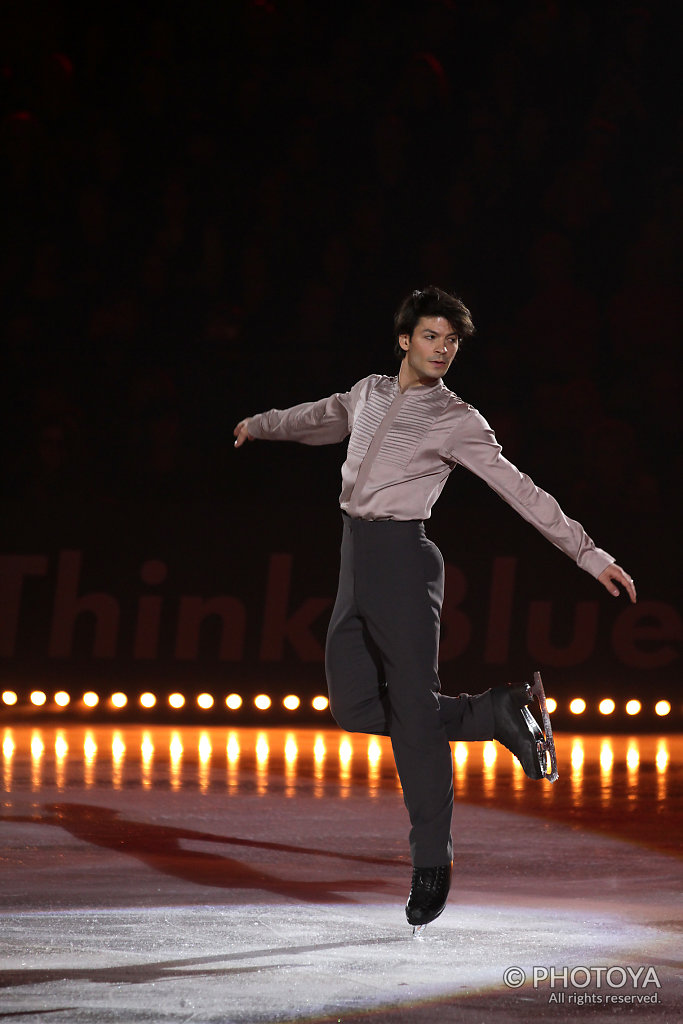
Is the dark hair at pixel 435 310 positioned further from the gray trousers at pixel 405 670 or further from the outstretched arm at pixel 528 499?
the gray trousers at pixel 405 670

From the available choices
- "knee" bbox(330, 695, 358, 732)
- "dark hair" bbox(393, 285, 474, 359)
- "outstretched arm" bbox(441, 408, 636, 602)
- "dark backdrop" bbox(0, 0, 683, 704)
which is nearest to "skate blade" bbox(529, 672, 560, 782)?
"outstretched arm" bbox(441, 408, 636, 602)

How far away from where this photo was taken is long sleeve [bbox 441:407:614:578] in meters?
3.26

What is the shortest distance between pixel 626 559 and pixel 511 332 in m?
1.53

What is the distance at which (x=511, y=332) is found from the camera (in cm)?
815

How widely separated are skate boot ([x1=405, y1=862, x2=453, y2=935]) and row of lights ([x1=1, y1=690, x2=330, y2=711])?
4.12 metres

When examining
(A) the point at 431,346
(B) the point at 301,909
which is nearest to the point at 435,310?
(A) the point at 431,346

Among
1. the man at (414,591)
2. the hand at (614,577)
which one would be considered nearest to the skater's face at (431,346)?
the man at (414,591)

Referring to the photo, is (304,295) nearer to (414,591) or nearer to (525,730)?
(414,591)

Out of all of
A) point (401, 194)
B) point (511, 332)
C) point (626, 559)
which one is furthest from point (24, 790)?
point (401, 194)

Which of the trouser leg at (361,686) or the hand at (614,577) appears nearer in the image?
the hand at (614,577)

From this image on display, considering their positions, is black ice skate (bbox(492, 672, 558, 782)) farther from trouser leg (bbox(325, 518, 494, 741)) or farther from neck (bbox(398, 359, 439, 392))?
neck (bbox(398, 359, 439, 392))

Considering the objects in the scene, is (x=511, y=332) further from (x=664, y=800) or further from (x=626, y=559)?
(x=664, y=800)

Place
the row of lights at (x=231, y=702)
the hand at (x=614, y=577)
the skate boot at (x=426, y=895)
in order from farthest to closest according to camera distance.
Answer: the row of lights at (x=231, y=702)
the skate boot at (x=426, y=895)
the hand at (x=614, y=577)

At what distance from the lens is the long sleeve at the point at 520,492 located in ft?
10.7
